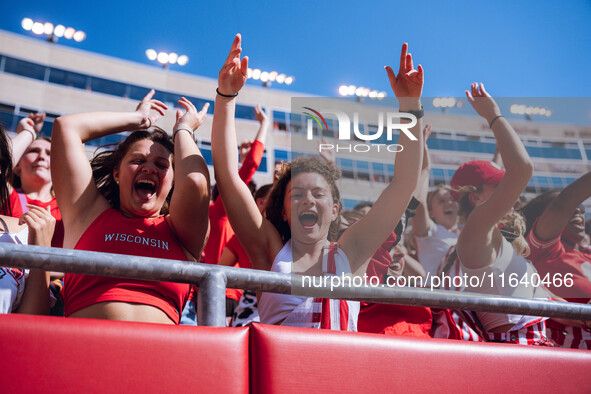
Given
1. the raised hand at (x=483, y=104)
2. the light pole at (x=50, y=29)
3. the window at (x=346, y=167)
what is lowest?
the window at (x=346, y=167)

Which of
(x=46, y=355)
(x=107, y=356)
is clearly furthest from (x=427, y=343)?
(x=46, y=355)

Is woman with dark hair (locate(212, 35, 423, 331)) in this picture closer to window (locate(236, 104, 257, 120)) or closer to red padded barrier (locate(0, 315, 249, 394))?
red padded barrier (locate(0, 315, 249, 394))

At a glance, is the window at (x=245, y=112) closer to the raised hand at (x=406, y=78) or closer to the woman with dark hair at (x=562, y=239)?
the raised hand at (x=406, y=78)

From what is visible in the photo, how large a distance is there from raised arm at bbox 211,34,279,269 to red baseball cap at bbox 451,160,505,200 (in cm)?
64

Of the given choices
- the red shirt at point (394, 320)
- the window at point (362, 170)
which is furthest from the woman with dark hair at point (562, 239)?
the window at point (362, 170)

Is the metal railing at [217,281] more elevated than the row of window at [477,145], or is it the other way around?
the row of window at [477,145]

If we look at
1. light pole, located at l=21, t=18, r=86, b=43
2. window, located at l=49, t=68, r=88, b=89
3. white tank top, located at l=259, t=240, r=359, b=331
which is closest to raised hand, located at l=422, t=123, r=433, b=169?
white tank top, located at l=259, t=240, r=359, b=331

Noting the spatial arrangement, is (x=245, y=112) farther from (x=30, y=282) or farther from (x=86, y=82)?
(x=30, y=282)

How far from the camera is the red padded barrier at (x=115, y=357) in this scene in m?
0.94

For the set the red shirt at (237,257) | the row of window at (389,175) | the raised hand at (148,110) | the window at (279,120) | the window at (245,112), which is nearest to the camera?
the row of window at (389,175)

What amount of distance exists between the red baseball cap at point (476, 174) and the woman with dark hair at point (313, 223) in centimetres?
15

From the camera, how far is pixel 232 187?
1582 mm

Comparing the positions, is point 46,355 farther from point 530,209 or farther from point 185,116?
point 530,209

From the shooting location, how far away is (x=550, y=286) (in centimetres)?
157
